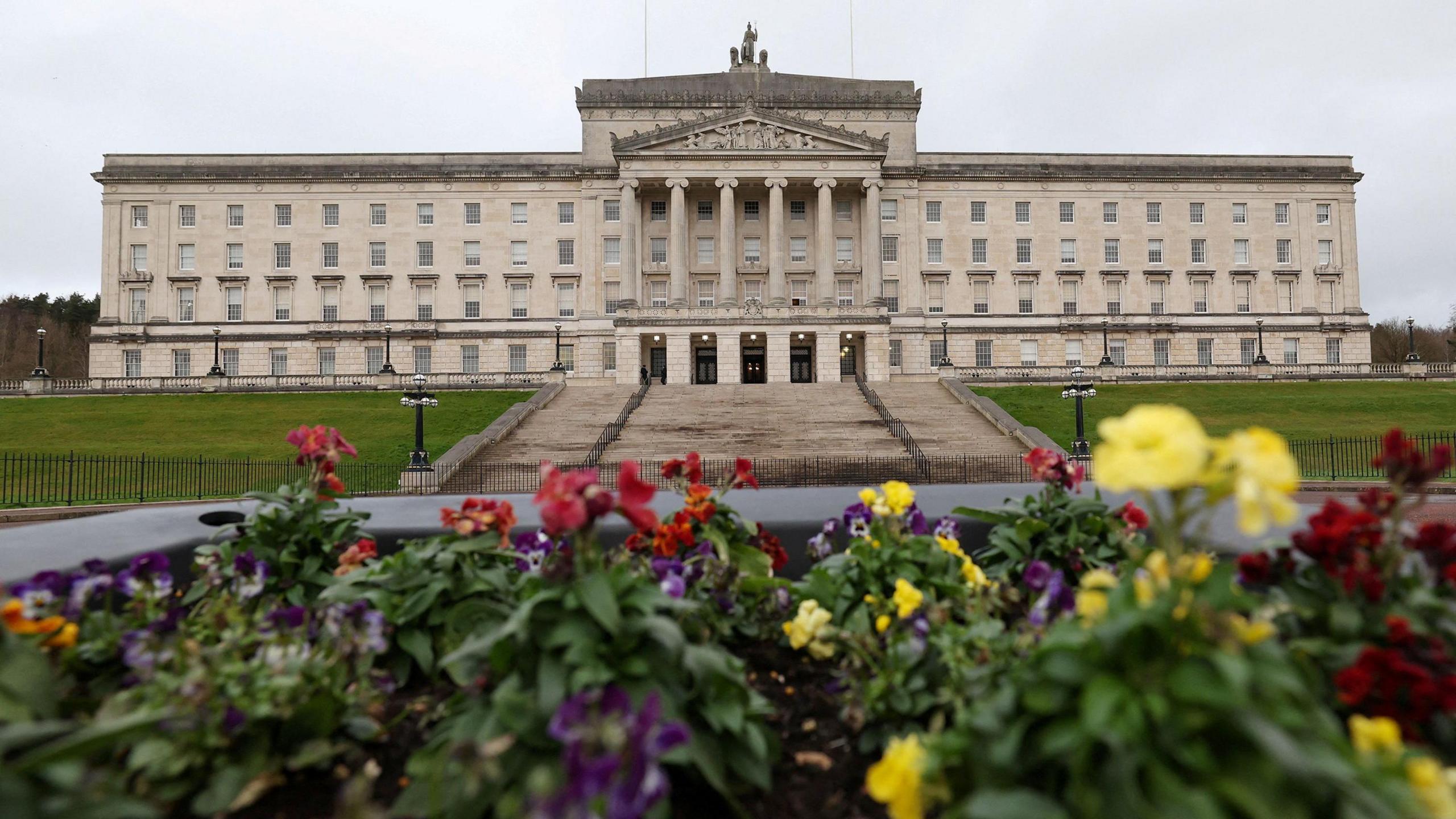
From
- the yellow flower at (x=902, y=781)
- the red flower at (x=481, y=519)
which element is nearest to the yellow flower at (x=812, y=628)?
the yellow flower at (x=902, y=781)

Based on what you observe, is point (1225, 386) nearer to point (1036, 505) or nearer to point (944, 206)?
point (944, 206)

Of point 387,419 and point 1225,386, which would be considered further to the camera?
point 1225,386

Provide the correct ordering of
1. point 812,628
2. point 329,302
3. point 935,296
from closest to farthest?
point 812,628 → point 329,302 → point 935,296

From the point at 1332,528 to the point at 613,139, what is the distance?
52.0 metres

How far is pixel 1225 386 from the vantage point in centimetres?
3697

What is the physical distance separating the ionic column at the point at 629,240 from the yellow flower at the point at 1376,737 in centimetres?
4918

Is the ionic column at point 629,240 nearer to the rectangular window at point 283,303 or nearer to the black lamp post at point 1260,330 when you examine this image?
the rectangular window at point 283,303

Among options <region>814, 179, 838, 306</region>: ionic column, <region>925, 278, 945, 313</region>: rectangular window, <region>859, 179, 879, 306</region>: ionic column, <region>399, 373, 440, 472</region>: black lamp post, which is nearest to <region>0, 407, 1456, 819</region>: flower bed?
<region>399, 373, 440, 472</region>: black lamp post

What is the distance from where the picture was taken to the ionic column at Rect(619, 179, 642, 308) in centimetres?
4962

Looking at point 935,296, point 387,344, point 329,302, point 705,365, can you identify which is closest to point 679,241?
point 705,365

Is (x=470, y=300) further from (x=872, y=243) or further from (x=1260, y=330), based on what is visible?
(x=1260, y=330)

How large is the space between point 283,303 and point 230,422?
27.0 meters

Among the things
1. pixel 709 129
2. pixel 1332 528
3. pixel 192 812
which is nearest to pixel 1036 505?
pixel 1332 528

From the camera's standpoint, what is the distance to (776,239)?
1932 inches
